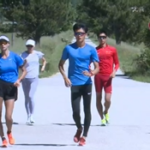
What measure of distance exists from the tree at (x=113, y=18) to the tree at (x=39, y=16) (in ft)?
18.3

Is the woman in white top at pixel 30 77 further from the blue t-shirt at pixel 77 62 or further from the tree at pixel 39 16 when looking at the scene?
the tree at pixel 39 16

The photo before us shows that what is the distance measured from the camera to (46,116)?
14.7m

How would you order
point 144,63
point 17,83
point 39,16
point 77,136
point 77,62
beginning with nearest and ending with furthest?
point 17,83, point 77,62, point 77,136, point 144,63, point 39,16

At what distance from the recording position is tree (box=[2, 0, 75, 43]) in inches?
2535

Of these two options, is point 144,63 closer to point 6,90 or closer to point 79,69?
point 79,69

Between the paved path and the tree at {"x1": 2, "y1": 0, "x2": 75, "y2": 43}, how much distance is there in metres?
45.9

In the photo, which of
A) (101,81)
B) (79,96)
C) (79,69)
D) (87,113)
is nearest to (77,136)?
(87,113)

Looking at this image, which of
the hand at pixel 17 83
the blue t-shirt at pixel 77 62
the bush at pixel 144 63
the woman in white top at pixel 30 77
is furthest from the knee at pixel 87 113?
the bush at pixel 144 63

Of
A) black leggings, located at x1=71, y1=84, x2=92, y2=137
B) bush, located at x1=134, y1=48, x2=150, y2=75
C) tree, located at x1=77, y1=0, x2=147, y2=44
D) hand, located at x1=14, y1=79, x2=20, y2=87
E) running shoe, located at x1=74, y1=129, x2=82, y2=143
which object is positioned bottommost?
tree, located at x1=77, y1=0, x2=147, y2=44

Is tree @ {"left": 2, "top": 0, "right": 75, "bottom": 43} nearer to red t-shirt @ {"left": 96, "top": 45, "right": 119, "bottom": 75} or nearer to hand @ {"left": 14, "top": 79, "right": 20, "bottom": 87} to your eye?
red t-shirt @ {"left": 96, "top": 45, "right": 119, "bottom": 75}

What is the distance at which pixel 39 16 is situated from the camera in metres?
65.3

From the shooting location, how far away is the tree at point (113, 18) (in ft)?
228

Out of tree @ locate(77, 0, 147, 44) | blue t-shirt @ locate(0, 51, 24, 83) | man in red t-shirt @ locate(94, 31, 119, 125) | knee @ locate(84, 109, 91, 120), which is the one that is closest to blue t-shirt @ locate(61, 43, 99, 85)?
knee @ locate(84, 109, 91, 120)

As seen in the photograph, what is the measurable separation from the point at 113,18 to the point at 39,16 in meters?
9.93
